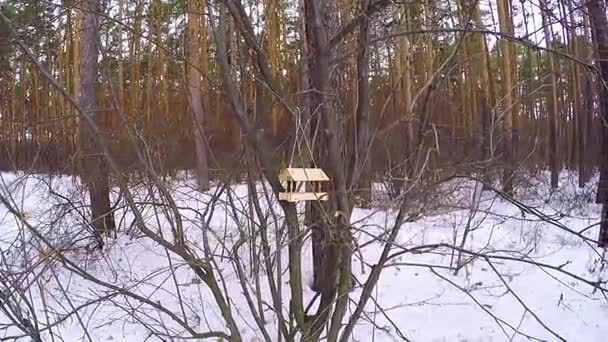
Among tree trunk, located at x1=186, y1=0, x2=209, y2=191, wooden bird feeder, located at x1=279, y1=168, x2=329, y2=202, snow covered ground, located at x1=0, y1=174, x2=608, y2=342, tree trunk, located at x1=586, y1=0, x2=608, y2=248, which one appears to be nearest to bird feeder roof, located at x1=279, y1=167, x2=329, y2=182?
wooden bird feeder, located at x1=279, y1=168, x2=329, y2=202

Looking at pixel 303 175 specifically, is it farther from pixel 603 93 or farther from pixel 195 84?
pixel 603 93

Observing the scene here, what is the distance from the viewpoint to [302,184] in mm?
2055

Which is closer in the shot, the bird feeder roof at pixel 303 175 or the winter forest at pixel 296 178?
the bird feeder roof at pixel 303 175

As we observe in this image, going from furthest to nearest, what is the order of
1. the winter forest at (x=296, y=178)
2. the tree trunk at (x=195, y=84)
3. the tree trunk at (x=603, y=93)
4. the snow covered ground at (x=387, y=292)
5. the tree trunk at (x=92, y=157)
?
1. the tree trunk at (x=92, y=157)
2. the tree trunk at (x=603, y=93)
3. the snow covered ground at (x=387, y=292)
4. the tree trunk at (x=195, y=84)
5. the winter forest at (x=296, y=178)

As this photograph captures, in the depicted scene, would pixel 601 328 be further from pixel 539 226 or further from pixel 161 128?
pixel 161 128

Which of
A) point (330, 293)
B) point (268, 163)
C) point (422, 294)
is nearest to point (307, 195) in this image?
point (268, 163)

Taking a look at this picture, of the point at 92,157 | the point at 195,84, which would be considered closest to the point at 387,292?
the point at 195,84

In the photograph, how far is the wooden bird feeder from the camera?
2008 millimetres

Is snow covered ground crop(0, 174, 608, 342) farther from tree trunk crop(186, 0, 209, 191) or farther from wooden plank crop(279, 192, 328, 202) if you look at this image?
wooden plank crop(279, 192, 328, 202)

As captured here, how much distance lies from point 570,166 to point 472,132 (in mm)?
14348

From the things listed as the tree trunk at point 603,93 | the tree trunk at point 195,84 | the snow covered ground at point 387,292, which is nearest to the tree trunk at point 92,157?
the snow covered ground at point 387,292

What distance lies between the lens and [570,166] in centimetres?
1700

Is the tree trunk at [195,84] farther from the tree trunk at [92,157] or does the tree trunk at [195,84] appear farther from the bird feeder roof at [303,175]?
the tree trunk at [92,157]

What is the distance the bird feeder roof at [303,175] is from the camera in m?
2.00
